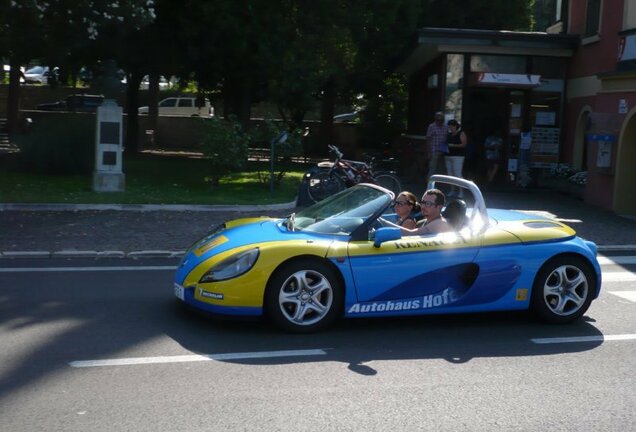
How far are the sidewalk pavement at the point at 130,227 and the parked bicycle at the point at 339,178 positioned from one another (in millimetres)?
977

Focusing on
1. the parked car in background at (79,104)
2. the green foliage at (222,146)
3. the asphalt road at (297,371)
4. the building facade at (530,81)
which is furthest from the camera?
the parked car in background at (79,104)

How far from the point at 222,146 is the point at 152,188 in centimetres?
179

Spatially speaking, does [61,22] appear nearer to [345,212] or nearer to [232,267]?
[345,212]

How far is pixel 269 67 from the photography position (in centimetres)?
2041

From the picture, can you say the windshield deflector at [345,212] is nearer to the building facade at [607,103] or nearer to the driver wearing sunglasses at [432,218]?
the driver wearing sunglasses at [432,218]

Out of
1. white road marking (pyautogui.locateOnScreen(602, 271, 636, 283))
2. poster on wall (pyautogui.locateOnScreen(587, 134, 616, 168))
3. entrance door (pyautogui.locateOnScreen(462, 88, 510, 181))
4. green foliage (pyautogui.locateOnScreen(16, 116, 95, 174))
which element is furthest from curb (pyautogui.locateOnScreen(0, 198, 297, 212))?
entrance door (pyautogui.locateOnScreen(462, 88, 510, 181))

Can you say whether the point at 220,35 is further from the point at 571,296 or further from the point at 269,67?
the point at 571,296

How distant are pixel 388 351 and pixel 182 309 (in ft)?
7.32

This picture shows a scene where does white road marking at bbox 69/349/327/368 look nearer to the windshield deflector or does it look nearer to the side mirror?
the side mirror

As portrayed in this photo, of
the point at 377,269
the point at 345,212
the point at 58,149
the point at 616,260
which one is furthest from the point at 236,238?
the point at 58,149

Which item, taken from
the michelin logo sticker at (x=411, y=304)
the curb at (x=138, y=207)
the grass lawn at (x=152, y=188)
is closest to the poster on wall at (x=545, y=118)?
the grass lawn at (x=152, y=188)

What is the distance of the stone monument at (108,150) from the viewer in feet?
54.4

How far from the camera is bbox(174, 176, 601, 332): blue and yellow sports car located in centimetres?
709

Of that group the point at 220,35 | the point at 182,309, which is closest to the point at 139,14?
the point at 220,35
